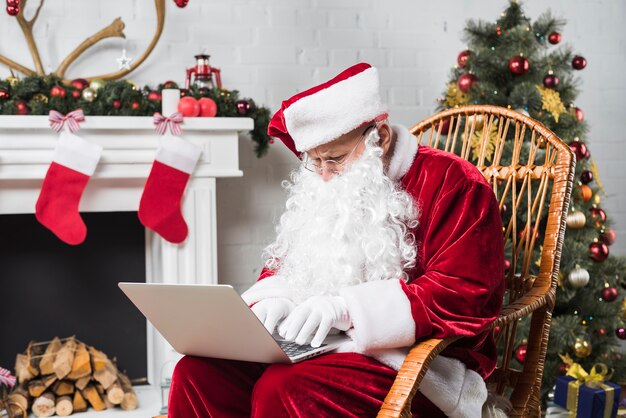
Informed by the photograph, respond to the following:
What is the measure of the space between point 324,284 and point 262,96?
159cm

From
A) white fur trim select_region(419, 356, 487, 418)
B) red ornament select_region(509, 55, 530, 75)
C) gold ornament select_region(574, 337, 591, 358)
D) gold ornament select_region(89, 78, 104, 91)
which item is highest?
red ornament select_region(509, 55, 530, 75)

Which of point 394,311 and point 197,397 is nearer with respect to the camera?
point 394,311

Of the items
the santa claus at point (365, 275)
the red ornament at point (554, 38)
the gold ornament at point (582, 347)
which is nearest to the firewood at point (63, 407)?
the santa claus at point (365, 275)

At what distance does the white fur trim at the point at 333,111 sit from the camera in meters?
1.61

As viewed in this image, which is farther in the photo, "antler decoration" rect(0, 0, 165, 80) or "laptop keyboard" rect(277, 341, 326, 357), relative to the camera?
"antler decoration" rect(0, 0, 165, 80)

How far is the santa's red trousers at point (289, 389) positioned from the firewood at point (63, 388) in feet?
4.62

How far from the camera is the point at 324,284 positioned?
65.8 inches

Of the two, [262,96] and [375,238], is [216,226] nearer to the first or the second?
[262,96]

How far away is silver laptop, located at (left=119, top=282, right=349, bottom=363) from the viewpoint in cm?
129

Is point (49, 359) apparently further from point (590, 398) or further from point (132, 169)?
point (590, 398)

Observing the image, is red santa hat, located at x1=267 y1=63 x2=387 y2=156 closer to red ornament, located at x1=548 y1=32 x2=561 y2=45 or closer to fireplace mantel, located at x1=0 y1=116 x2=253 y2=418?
fireplace mantel, located at x1=0 y1=116 x2=253 y2=418

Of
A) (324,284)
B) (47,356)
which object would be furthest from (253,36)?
(324,284)

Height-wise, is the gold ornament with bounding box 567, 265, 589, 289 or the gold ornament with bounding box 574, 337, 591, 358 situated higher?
the gold ornament with bounding box 567, 265, 589, 289

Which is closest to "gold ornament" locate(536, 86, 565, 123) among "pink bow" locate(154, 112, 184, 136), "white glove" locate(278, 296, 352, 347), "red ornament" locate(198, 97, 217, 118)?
"red ornament" locate(198, 97, 217, 118)
